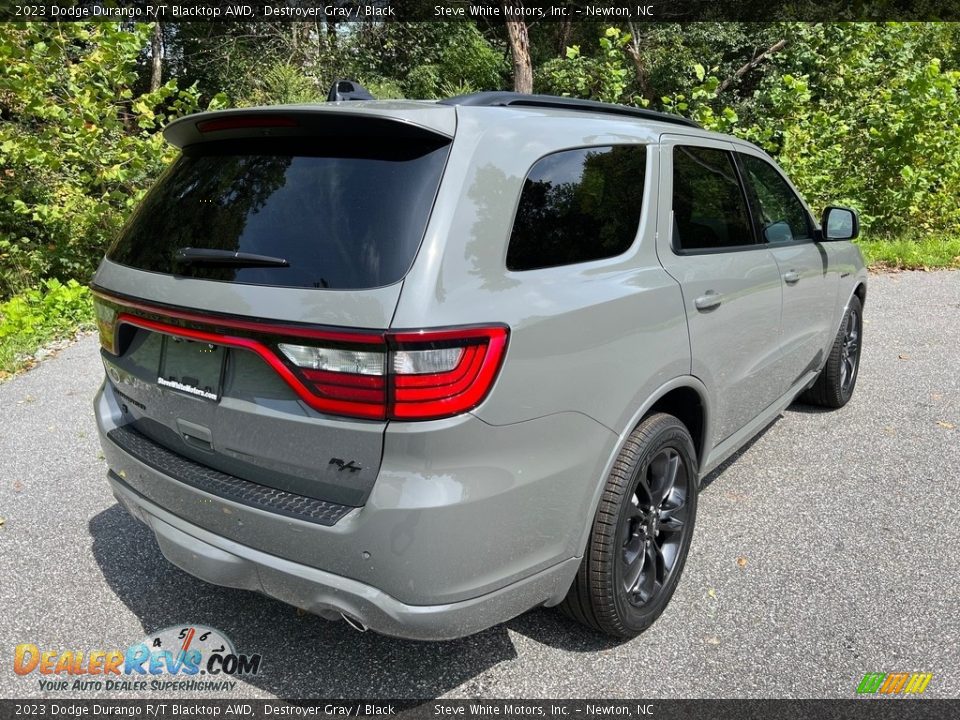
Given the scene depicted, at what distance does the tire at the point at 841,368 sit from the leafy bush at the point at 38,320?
605 centimetres

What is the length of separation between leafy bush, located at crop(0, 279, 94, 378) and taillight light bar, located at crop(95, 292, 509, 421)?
500 cm

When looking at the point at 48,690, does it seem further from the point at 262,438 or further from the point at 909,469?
the point at 909,469

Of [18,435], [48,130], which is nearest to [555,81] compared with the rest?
[48,130]

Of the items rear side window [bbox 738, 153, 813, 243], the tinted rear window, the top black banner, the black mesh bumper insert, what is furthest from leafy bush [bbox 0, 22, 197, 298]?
the top black banner

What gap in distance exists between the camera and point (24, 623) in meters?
2.65

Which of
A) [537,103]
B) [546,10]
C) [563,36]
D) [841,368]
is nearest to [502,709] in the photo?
[537,103]

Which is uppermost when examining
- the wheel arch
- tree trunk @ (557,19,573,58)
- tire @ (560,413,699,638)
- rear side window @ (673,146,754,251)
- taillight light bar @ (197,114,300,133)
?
tree trunk @ (557,19,573,58)

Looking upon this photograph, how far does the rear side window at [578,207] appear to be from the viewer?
2051mm

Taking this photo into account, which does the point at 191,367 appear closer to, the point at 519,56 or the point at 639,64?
the point at 519,56

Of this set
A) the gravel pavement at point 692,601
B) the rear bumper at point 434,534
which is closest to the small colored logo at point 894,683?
the gravel pavement at point 692,601

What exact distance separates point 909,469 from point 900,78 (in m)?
9.50

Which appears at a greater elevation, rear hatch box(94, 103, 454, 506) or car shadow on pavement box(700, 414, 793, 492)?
rear hatch box(94, 103, 454, 506)

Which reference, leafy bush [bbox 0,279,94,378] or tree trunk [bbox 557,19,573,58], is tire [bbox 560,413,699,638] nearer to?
leafy bush [bbox 0,279,94,378]

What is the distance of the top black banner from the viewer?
16109mm
